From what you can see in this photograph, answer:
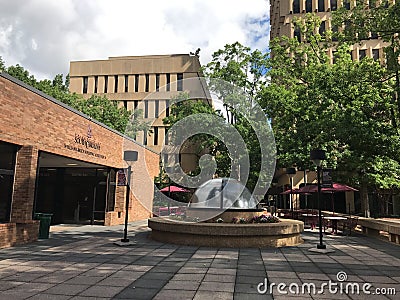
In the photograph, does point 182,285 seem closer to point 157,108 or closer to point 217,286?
point 217,286

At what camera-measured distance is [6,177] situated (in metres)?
11.9

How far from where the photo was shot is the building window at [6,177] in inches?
461

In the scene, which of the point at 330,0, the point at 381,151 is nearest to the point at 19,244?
the point at 381,151

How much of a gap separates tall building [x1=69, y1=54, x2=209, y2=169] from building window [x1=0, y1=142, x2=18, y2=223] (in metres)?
31.7

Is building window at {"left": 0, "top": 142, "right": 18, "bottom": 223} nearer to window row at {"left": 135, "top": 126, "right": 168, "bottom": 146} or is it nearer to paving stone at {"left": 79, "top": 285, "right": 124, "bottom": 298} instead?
paving stone at {"left": 79, "top": 285, "right": 124, "bottom": 298}

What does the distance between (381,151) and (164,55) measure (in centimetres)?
3911

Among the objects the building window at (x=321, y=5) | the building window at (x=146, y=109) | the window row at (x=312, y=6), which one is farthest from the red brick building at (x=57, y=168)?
the building window at (x=321, y=5)

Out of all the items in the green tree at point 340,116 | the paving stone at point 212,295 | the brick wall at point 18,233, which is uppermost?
the green tree at point 340,116

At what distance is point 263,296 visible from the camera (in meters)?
6.04

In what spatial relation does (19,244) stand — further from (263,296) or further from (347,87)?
(347,87)

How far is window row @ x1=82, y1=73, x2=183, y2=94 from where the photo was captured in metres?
48.3

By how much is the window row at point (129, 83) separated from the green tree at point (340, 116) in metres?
24.1

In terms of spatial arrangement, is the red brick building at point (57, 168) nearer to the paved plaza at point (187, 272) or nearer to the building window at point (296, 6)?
the paved plaza at point (187, 272)

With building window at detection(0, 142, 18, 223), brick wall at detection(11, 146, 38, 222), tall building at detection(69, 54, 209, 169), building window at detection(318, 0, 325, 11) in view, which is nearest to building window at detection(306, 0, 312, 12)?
building window at detection(318, 0, 325, 11)
